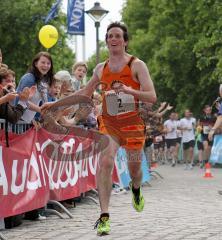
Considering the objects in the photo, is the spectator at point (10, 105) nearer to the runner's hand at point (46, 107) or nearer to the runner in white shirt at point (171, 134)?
the runner's hand at point (46, 107)

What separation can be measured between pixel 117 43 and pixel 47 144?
2222mm

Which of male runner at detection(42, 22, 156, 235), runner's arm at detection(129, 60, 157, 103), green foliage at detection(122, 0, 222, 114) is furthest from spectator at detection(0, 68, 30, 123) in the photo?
green foliage at detection(122, 0, 222, 114)

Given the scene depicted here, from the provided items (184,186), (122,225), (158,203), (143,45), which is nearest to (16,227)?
(122,225)

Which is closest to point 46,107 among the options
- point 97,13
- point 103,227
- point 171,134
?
point 103,227

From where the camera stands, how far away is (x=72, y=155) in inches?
402

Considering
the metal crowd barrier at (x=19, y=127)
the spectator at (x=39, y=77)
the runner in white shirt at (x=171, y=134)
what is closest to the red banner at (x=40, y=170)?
the metal crowd barrier at (x=19, y=127)

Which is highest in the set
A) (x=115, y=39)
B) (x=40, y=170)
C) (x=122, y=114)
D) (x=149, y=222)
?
(x=115, y=39)

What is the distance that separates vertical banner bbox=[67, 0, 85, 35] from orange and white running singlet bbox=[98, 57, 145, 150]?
17.7 meters

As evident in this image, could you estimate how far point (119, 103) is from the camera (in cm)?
712

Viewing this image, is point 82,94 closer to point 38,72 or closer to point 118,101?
point 118,101

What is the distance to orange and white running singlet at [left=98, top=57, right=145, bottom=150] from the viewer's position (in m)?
7.14

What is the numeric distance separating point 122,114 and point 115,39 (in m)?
0.76

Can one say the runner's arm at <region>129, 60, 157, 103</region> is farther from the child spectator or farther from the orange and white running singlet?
the child spectator

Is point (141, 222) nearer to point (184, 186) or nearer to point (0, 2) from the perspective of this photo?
point (184, 186)
